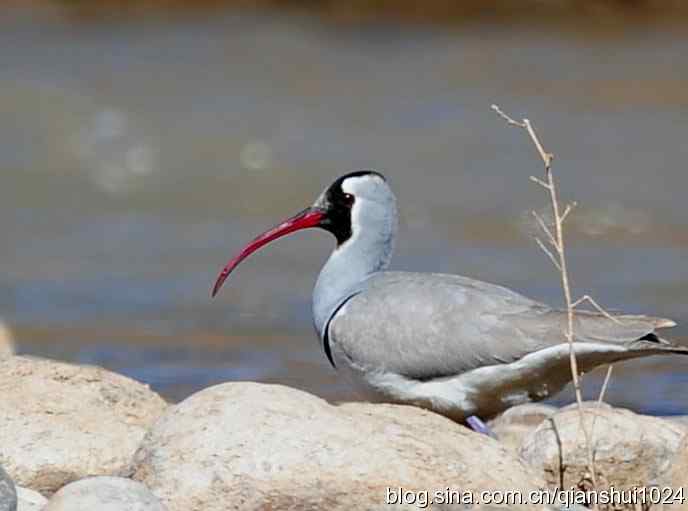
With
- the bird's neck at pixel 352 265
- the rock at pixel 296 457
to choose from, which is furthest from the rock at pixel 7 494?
the bird's neck at pixel 352 265

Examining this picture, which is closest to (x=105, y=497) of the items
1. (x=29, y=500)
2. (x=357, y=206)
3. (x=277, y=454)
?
(x=29, y=500)

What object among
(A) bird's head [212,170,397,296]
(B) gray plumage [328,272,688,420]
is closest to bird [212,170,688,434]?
(B) gray plumage [328,272,688,420]

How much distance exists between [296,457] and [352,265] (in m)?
2.05

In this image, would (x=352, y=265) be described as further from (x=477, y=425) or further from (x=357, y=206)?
(x=477, y=425)

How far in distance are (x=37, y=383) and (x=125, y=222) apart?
11584mm

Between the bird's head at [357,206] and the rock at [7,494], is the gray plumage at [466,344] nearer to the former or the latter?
the bird's head at [357,206]

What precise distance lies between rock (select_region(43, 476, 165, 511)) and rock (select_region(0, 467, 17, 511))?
11 centimetres

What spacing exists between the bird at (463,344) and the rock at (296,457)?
86cm

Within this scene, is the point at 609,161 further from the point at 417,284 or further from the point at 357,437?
the point at 357,437

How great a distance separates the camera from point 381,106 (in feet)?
80.4

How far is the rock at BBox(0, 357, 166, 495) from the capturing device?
6.61m

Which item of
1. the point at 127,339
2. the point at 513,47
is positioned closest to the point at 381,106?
the point at 513,47

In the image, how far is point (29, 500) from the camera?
617cm

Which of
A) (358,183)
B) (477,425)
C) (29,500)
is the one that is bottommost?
(477,425)
